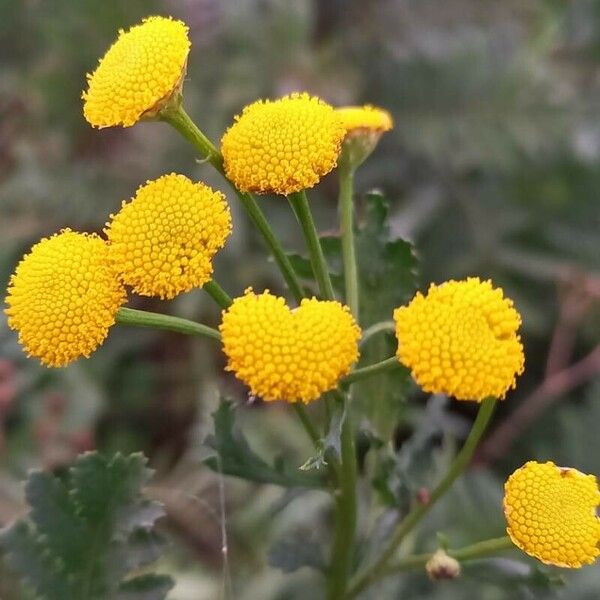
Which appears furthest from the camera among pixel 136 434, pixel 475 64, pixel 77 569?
pixel 475 64

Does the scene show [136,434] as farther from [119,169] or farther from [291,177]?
[291,177]

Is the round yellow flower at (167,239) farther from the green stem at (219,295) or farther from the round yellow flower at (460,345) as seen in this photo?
the round yellow flower at (460,345)

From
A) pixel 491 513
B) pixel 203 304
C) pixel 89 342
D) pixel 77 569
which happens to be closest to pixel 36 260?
pixel 89 342

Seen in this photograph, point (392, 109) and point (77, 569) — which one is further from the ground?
point (77, 569)

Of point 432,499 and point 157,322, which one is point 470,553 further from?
point 157,322

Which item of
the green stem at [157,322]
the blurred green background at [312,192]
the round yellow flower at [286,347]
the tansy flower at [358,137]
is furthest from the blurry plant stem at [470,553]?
the blurred green background at [312,192]

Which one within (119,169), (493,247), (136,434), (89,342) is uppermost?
(89,342)

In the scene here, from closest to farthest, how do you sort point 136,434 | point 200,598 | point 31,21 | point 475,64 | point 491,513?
1. point 491,513
2. point 200,598
3. point 136,434
4. point 475,64
5. point 31,21
